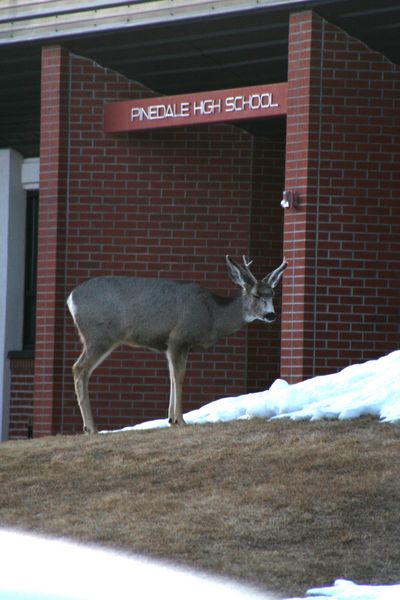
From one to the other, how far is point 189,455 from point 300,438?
3.14 ft

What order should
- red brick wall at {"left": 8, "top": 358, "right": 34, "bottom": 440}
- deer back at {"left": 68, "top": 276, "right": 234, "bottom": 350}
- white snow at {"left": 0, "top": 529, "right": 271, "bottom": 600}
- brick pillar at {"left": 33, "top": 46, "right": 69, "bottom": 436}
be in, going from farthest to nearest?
1. red brick wall at {"left": 8, "top": 358, "right": 34, "bottom": 440}
2. brick pillar at {"left": 33, "top": 46, "right": 69, "bottom": 436}
3. deer back at {"left": 68, "top": 276, "right": 234, "bottom": 350}
4. white snow at {"left": 0, "top": 529, "right": 271, "bottom": 600}

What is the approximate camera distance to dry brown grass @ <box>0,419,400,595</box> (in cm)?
1002

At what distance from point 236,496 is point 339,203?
6.56m

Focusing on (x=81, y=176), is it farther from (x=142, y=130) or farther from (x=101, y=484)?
(x=101, y=484)

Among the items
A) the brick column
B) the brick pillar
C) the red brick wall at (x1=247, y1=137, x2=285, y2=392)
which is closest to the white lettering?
the brick column

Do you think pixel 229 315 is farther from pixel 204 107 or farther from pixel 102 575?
pixel 102 575

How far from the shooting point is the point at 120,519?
1116cm

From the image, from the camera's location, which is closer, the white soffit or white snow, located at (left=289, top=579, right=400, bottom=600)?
white snow, located at (left=289, top=579, right=400, bottom=600)

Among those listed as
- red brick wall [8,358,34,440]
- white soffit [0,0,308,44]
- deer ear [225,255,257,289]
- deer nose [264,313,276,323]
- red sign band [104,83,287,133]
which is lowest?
red brick wall [8,358,34,440]

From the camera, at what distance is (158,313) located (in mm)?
15820

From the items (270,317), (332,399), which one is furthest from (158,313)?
(332,399)

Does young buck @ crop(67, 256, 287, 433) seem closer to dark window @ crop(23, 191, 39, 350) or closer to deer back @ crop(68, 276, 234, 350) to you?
deer back @ crop(68, 276, 234, 350)

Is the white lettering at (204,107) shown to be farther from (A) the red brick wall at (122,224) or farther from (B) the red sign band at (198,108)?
(A) the red brick wall at (122,224)

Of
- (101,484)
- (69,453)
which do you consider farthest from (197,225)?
(101,484)
